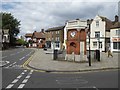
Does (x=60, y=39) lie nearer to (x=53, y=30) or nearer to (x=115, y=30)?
(x=53, y=30)

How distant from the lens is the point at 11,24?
105 meters

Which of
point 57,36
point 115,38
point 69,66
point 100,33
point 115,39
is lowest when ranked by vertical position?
point 69,66

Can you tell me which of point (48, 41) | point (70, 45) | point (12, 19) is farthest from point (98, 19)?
point (12, 19)

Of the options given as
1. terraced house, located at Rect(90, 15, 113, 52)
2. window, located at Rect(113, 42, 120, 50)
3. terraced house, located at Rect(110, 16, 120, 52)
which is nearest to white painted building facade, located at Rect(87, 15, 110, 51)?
terraced house, located at Rect(90, 15, 113, 52)

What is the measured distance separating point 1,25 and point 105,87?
9290 centimetres

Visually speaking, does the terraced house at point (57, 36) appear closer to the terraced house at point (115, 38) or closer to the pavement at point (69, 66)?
the terraced house at point (115, 38)

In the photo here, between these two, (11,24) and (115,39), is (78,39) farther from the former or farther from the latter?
(11,24)

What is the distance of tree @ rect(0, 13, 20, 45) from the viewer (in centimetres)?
10281

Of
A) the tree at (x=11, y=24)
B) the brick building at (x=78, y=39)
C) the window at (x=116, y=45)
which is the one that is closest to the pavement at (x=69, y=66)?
the brick building at (x=78, y=39)

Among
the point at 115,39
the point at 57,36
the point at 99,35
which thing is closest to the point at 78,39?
the point at 115,39

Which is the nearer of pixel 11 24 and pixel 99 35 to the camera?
pixel 99 35

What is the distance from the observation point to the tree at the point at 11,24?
102806 mm

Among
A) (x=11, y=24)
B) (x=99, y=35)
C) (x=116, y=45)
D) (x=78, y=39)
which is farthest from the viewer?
(x=11, y=24)

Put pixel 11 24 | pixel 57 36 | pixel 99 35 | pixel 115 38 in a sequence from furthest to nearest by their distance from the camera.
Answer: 1. pixel 11 24
2. pixel 57 36
3. pixel 99 35
4. pixel 115 38
